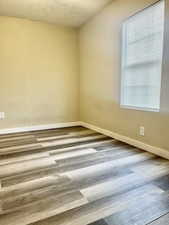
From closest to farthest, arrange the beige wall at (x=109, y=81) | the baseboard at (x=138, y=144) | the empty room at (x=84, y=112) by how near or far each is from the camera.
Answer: the empty room at (x=84, y=112) < the baseboard at (x=138, y=144) < the beige wall at (x=109, y=81)

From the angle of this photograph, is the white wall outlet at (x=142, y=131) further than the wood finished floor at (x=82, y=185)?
Yes

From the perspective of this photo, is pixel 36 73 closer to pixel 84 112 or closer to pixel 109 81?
pixel 84 112

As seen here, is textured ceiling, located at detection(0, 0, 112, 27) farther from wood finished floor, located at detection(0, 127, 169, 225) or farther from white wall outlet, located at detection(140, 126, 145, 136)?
wood finished floor, located at detection(0, 127, 169, 225)

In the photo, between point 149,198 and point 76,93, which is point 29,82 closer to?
point 76,93

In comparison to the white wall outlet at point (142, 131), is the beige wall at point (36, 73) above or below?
above

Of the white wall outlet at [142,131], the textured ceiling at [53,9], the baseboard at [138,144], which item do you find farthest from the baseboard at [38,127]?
the textured ceiling at [53,9]

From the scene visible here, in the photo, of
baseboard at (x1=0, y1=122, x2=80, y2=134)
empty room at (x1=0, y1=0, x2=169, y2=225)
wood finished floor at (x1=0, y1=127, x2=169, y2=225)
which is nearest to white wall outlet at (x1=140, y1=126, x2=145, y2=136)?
empty room at (x1=0, y1=0, x2=169, y2=225)

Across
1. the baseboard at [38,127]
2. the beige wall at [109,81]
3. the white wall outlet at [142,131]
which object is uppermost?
the beige wall at [109,81]

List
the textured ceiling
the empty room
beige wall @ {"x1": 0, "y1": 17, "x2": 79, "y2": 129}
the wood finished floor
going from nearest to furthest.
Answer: the wood finished floor
the empty room
the textured ceiling
beige wall @ {"x1": 0, "y1": 17, "x2": 79, "y2": 129}

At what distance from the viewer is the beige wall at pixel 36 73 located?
3.38 m

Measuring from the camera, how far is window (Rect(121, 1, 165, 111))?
2203mm

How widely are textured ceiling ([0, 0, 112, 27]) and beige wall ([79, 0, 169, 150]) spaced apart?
0.23 metres

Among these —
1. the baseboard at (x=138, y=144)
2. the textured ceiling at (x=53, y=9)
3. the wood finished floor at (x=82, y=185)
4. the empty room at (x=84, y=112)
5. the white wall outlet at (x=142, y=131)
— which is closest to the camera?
the wood finished floor at (x=82, y=185)

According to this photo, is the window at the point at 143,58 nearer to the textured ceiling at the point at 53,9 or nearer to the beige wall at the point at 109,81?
the beige wall at the point at 109,81
